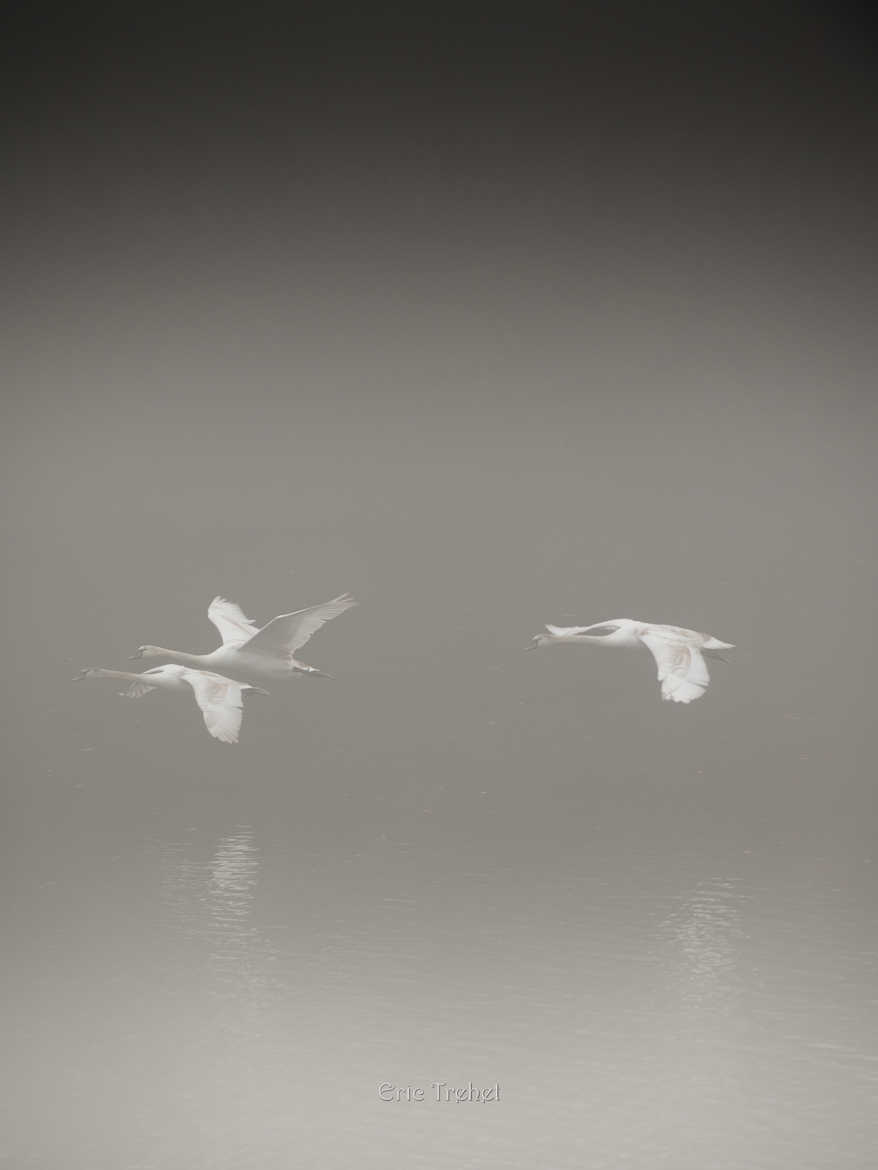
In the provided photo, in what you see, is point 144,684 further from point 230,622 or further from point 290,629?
point 290,629

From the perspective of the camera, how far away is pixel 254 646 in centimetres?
378

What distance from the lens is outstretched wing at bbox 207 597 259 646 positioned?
3957mm

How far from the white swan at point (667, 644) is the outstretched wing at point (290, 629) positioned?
63 cm

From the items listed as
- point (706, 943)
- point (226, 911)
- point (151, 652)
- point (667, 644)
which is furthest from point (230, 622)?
point (706, 943)

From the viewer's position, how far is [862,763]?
4.45 meters

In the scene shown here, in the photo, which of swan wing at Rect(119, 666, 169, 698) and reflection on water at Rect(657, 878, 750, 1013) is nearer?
reflection on water at Rect(657, 878, 750, 1013)

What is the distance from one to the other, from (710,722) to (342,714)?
954mm

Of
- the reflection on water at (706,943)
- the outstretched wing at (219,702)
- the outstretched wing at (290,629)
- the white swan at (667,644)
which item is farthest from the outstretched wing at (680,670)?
the outstretched wing at (219,702)

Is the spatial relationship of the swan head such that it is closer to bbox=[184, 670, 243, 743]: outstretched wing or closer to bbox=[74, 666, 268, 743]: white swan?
bbox=[74, 666, 268, 743]: white swan

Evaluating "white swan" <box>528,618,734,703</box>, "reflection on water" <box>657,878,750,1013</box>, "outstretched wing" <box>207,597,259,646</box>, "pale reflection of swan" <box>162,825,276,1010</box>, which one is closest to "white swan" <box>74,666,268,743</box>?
"outstretched wing" <box>207,597,259,646</box>

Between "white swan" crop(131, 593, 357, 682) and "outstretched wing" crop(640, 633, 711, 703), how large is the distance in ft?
2.14

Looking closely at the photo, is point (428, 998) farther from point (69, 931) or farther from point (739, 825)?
point (739, 825)

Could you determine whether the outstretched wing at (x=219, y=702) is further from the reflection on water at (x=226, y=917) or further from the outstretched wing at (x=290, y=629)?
the reflection on water at (x=226, y=917)

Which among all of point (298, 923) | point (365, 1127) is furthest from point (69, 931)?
point (365, 1127)
